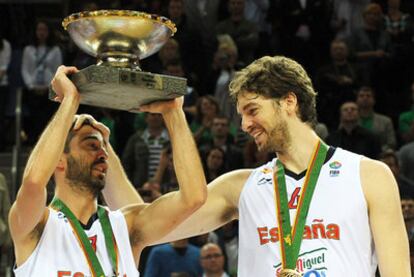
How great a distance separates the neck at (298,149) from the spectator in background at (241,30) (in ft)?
30.2

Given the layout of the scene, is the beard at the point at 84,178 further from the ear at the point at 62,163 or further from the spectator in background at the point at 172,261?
the spectator in background at the point at 172,261

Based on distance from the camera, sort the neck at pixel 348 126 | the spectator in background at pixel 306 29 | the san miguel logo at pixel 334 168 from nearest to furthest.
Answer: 1. the san miguel logo at pixel 334 168
2. the neck at pixel 348 126
3. the spectator in background at pixel 306 29

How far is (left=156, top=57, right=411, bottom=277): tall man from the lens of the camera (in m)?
5.59

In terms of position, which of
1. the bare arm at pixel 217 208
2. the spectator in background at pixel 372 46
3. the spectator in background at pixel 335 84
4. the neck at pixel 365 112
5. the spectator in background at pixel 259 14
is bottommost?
the bare arm at pixel 217 208

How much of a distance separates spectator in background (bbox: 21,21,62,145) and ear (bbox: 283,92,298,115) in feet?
29.2

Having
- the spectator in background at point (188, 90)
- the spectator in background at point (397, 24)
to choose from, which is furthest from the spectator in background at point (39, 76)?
the spectator in background at point (397, 24)

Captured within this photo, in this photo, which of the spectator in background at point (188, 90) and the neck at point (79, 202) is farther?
the spectator in background at point (188, 90)

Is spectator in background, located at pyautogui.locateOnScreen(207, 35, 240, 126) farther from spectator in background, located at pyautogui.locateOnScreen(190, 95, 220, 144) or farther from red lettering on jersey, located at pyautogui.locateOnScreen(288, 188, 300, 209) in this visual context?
red lettering on jersey, located at pyautogui.locateOnScreen(288, 188, 300, 209)

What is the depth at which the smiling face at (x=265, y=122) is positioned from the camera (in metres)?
5.86

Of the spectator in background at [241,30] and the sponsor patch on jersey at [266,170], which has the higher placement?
the spectator in background at [241,30]

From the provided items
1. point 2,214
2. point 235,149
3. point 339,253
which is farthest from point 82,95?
point 235,149

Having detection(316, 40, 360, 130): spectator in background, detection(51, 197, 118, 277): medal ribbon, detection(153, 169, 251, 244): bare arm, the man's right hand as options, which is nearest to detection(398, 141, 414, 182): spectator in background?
detection(316, 40, 360, 130): spectator in background

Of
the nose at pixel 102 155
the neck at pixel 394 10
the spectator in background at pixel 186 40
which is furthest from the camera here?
the neck at pixel 394 10

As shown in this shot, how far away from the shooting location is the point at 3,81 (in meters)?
14.9
